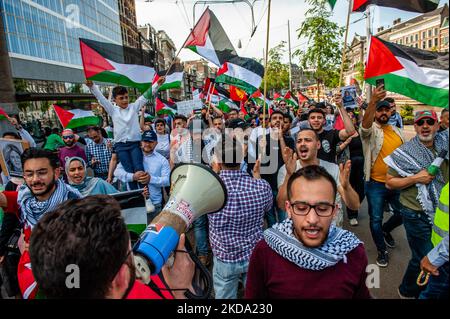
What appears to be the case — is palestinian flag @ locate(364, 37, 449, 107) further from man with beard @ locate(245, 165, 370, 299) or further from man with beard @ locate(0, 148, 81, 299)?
man with beard @ locate(0, 148, 81, 299)

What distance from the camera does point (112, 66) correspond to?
14.3 feet

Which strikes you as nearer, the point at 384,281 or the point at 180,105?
the point at 384,281

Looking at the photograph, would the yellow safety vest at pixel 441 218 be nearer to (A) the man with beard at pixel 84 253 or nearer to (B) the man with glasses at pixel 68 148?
(A) the man with beard at pixel 84 253

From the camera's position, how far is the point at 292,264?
4.23 ft

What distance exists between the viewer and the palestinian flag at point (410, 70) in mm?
1562

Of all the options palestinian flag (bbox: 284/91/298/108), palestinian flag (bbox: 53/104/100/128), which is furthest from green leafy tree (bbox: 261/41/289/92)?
palestinian flag (bbox: 53/104/100/128)

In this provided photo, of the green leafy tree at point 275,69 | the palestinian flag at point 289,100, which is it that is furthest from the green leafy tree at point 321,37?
the green leafy tree at point 275,69

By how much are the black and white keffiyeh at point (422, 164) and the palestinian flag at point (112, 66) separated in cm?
365

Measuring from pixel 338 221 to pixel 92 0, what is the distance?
32.8 metres

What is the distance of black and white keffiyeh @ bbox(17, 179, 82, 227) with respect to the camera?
209 cm

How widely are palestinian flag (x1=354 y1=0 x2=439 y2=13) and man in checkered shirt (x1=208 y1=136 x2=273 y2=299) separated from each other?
185 cm
